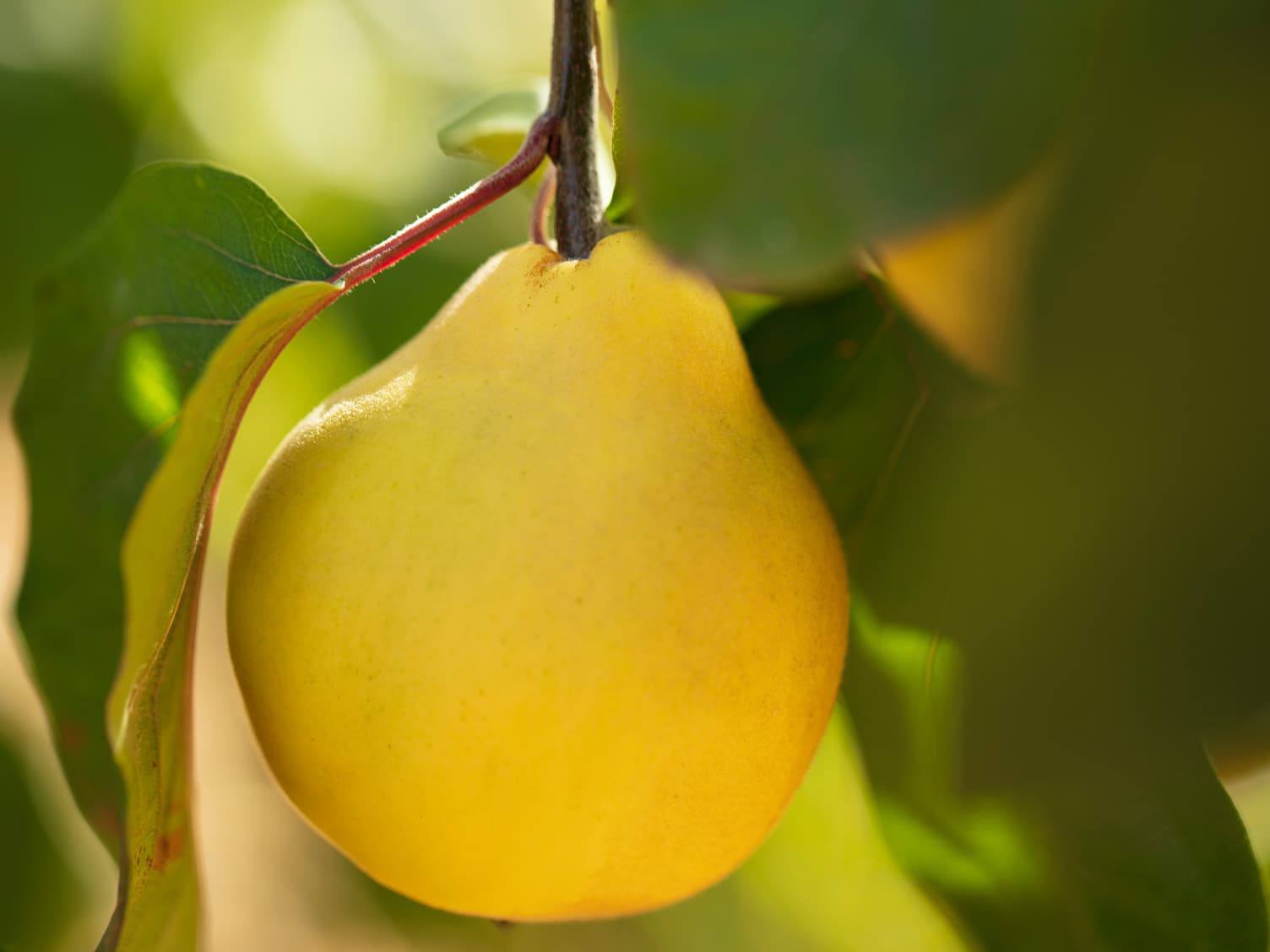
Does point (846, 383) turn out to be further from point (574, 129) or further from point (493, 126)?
point (493, 126)

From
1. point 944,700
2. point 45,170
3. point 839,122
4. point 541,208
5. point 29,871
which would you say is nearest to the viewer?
point 839,122

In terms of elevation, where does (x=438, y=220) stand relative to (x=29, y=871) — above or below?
above

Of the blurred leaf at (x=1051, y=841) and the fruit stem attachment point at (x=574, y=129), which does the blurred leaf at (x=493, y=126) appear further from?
the blurred leaf at (x=1051, y=841)

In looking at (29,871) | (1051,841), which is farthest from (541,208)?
(29,871)

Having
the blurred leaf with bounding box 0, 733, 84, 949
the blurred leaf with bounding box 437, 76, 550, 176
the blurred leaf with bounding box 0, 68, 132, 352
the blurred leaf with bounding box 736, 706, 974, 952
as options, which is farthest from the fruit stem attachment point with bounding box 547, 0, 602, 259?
the blurred leaf with bounding box 0, 68, 132, 352

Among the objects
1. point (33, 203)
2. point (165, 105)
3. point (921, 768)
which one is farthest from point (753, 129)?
point (165, 105)

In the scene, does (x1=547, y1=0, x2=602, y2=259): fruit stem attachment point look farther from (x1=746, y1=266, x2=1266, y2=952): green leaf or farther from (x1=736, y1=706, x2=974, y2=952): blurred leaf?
(x1=736, y1=706, x2=974, y2=952): blurred leaf
